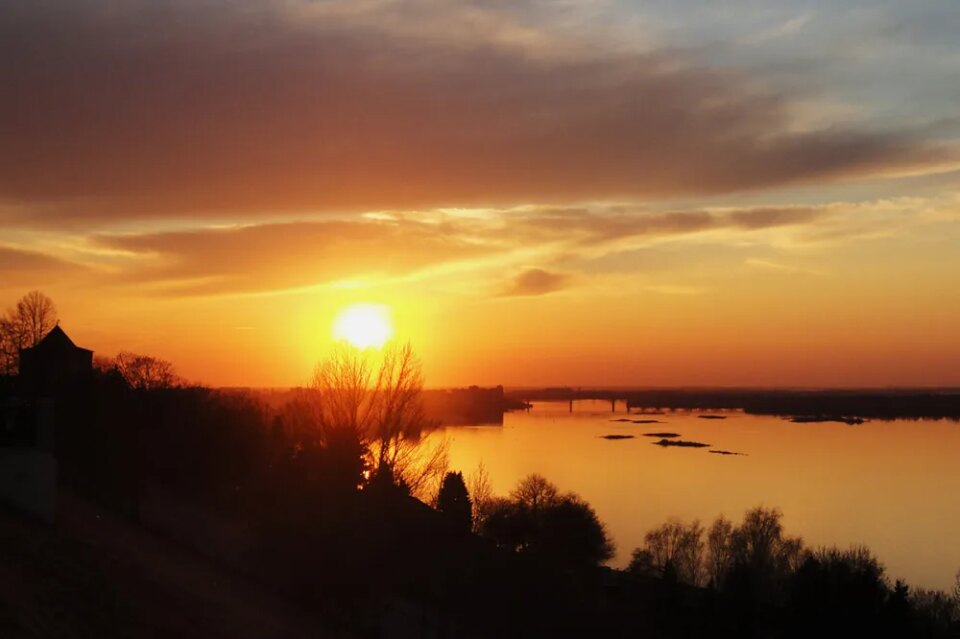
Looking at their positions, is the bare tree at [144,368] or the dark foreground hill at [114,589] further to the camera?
the bare tree at [144,368]

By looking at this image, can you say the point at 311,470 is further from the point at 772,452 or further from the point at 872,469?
the point at 772,452

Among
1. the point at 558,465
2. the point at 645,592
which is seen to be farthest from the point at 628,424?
the point at 645,592

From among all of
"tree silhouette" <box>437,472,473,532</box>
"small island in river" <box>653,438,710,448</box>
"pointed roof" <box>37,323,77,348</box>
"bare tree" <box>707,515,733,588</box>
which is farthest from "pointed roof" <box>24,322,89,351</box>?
"small island in river" <box>653,438,710,448</box>

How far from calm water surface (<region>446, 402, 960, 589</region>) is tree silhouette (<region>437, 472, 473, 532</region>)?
27.1 ft

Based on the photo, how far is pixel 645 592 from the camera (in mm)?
26047

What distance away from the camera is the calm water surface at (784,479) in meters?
36.7

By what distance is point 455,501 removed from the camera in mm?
29172

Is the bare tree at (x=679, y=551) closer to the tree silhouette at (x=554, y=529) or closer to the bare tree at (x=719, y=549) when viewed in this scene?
the bare tree at (x=719, y=549)

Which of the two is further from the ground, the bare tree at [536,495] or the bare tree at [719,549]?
the bare tree at [536,495]

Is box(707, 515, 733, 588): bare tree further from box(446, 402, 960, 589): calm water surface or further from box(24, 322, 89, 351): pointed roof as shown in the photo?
box(24, 322, 89, 351): pointed roof

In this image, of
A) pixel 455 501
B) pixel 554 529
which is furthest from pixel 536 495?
pixel 455 501

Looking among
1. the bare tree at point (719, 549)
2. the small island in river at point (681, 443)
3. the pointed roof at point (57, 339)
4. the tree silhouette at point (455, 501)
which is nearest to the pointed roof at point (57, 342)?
the pointed roof at point (57, 339)

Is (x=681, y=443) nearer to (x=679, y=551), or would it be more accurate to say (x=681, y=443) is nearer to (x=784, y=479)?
(x=784, y=479)

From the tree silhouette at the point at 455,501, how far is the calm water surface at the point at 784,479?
8257 millimetres
